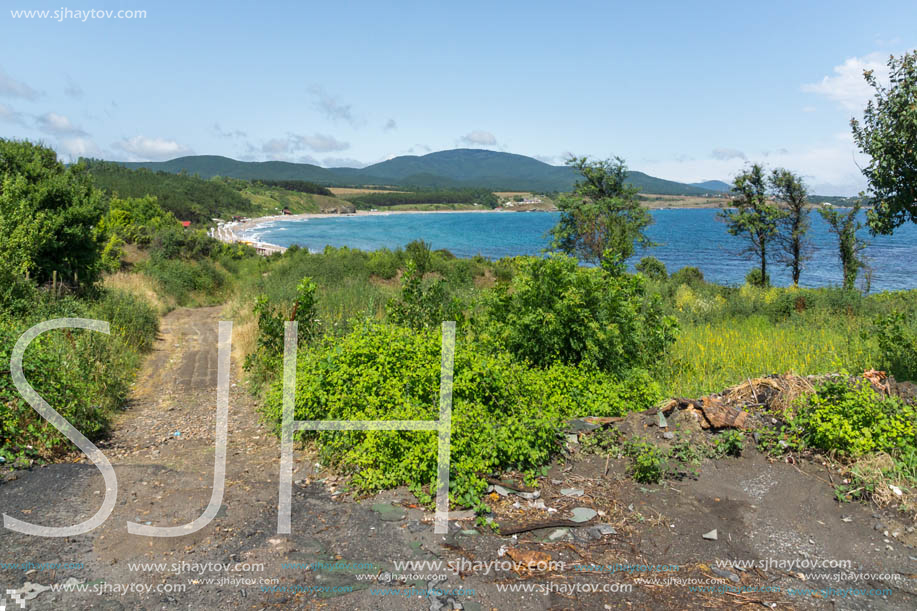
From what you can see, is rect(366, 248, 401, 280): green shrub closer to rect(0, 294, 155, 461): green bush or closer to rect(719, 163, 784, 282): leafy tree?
rect(0, 294, 155, 461): green bush

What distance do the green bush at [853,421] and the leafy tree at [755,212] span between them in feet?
83.3

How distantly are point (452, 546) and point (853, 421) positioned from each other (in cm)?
377

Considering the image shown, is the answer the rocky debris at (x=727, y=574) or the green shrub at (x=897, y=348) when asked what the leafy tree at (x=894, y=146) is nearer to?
the green shrub at (x=897, y=348)

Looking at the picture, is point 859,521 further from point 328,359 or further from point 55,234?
point 55,234

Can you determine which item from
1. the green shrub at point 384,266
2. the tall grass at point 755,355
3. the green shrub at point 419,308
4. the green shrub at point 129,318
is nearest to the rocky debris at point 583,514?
the tall grass at point 755,355

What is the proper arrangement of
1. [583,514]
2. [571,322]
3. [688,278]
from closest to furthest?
[583,514] < [571,322] < [688,278]

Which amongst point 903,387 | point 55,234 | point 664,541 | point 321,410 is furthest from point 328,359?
point 55,234

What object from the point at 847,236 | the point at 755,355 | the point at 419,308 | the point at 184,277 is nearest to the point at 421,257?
the point at 184,277

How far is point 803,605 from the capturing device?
3.42 meters

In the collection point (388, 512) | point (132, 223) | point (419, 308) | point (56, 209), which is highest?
point (132, 223)

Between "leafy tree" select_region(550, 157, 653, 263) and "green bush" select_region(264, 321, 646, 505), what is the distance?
20.2 meters

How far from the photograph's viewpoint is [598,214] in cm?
2928

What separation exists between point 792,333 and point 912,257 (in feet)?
242

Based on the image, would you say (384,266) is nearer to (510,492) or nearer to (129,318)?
(129,318)
